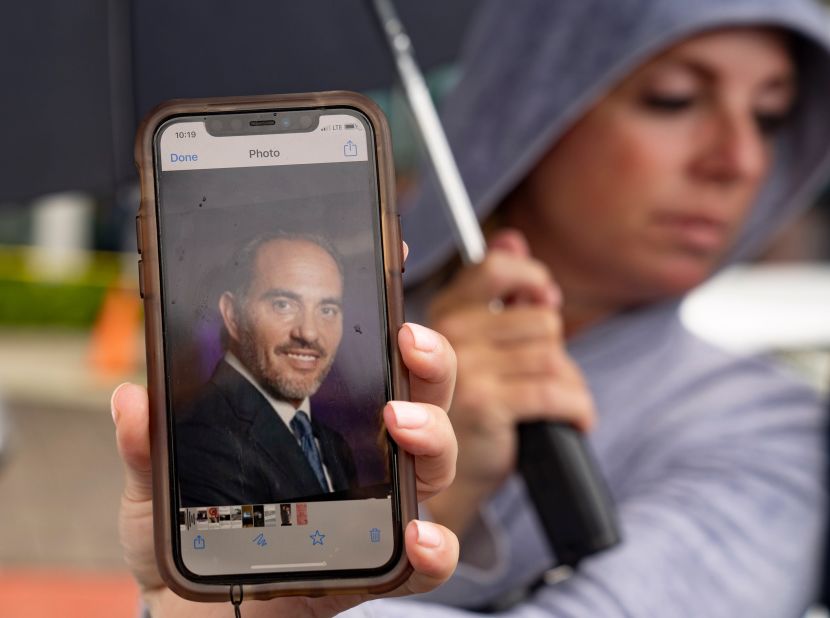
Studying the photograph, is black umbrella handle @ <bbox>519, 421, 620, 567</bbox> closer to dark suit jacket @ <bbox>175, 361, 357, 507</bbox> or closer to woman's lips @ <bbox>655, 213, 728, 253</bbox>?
woman's lips @ <bbox>655, 213, 728, 253</bbox>

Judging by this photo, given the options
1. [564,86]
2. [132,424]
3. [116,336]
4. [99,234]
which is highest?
[564,86]

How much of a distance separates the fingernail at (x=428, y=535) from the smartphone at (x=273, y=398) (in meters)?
0.03

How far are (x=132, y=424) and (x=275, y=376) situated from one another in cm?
10

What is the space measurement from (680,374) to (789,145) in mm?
441

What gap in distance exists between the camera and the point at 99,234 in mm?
10844

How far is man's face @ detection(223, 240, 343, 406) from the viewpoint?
688 mm

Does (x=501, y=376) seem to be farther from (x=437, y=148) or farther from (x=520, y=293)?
(x=437, y=148)

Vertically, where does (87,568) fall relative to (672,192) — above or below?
below

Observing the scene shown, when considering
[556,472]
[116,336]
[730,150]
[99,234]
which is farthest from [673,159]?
[99,234]

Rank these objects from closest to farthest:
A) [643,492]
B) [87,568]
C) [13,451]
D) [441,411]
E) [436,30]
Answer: [441,411] → [643,492] → [436,30] → [87,568] → [13,451]

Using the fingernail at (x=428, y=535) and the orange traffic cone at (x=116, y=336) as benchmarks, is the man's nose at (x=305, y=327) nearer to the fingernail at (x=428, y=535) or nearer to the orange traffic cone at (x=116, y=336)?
the fingernail at (x=428, y=535)

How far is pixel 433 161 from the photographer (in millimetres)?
1348

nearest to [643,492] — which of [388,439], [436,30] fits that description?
[388,439]

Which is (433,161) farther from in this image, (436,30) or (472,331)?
(436,30)
